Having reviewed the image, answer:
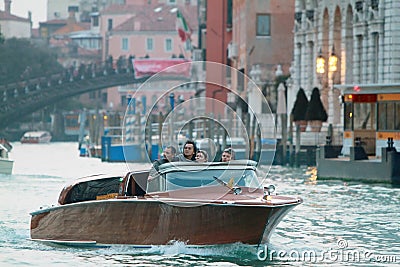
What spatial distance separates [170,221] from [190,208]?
380mm

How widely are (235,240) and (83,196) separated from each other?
8.49ft

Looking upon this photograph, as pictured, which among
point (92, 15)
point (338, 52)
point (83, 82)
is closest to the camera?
point (338, 52)

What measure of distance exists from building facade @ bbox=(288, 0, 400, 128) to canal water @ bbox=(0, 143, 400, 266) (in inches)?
500

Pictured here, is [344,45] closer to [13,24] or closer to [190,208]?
[190,208]

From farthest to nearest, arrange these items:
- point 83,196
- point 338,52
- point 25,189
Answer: point 338,52
point 25,189
point 83,196

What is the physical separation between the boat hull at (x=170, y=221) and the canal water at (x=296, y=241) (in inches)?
5.8

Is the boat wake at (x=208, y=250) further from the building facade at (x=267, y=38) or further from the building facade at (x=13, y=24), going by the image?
the building facade at (x=13, y=24)

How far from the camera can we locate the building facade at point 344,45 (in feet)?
157

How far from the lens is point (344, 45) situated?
52.6 m

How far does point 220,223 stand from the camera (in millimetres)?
20781

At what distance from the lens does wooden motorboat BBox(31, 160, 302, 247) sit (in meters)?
20.7

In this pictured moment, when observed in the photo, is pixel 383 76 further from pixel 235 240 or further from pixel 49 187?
pixel 235 240

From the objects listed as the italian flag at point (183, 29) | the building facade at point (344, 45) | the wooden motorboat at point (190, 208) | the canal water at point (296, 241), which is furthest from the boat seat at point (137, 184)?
the italian flag at point (183, 29)

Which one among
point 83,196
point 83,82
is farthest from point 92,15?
point 83,196
